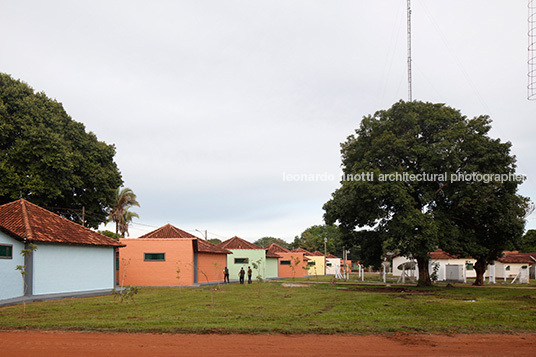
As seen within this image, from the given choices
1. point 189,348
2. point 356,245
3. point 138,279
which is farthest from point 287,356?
point 138,279

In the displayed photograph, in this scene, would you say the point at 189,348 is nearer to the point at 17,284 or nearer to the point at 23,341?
the point at 23,341

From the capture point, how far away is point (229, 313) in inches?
594

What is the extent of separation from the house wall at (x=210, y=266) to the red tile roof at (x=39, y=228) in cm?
1060

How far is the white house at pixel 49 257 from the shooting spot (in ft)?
70.5

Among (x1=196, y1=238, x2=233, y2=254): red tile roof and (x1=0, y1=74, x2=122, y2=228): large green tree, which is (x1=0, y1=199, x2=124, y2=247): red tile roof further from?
(x1=196, y1=238, x2=233, y2=254): red tile roof

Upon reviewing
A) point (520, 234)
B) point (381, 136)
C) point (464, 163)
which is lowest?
point (520, 234)

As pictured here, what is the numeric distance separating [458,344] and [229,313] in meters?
7.55

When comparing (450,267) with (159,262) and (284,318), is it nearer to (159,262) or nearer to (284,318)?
(159,262)

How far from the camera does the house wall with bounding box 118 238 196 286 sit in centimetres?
3466

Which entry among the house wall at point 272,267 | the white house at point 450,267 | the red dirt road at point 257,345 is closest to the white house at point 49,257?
the red dirt road at point 257,345

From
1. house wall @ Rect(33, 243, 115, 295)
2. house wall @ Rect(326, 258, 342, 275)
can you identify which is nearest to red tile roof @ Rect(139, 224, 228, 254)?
house wall @ Rect(33, 243, 115, 295)

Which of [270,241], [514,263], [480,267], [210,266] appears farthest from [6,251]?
[270,241]

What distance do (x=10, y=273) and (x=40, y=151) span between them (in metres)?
11.6

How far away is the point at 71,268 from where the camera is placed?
981 inches
